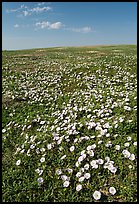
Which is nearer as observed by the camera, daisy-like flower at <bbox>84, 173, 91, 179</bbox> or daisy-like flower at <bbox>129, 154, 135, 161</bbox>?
daisy-like flower at <bbox>84, 173, 91, 179</bbox>

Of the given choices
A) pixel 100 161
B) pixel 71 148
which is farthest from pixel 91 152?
pixel 71 148

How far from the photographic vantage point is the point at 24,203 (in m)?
5.98

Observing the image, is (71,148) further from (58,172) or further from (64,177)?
(64,177)

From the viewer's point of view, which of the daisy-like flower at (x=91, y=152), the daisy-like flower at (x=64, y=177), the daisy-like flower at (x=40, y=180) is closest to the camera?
the daisy-like flower at (x=64, y=177)

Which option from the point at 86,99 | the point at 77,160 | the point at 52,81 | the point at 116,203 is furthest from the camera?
the point at 52,81

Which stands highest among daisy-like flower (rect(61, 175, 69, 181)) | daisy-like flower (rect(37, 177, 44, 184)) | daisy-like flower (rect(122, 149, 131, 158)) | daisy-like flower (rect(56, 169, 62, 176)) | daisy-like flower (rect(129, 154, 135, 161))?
daisy-like flower (rect(122, 149, 131, 158))

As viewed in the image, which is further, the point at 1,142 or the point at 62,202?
the point at 1,142

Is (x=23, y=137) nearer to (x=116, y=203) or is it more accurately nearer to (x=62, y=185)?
(x=62, y=185)

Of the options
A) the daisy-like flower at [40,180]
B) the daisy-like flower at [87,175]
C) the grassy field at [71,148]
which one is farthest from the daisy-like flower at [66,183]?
the daisy-like flower at [40,180]

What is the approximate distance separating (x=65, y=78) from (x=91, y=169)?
11656 millimetres

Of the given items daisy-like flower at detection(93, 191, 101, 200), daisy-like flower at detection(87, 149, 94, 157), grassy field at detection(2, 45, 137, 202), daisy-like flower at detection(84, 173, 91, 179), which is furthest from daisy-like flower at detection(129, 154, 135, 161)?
daisy-like flower at detection(93, 191, 101, 200)

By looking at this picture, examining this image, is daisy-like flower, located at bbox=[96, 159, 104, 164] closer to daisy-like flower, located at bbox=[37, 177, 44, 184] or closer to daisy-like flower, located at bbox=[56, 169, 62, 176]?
daisy-like flower, located at bbox=[56, 169, 62, 176]

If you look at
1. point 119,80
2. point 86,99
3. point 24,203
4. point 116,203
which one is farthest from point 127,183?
point 119,80

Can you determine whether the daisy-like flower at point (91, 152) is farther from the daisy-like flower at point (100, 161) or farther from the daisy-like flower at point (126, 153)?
the daisy-like flower at point (126, 153)
